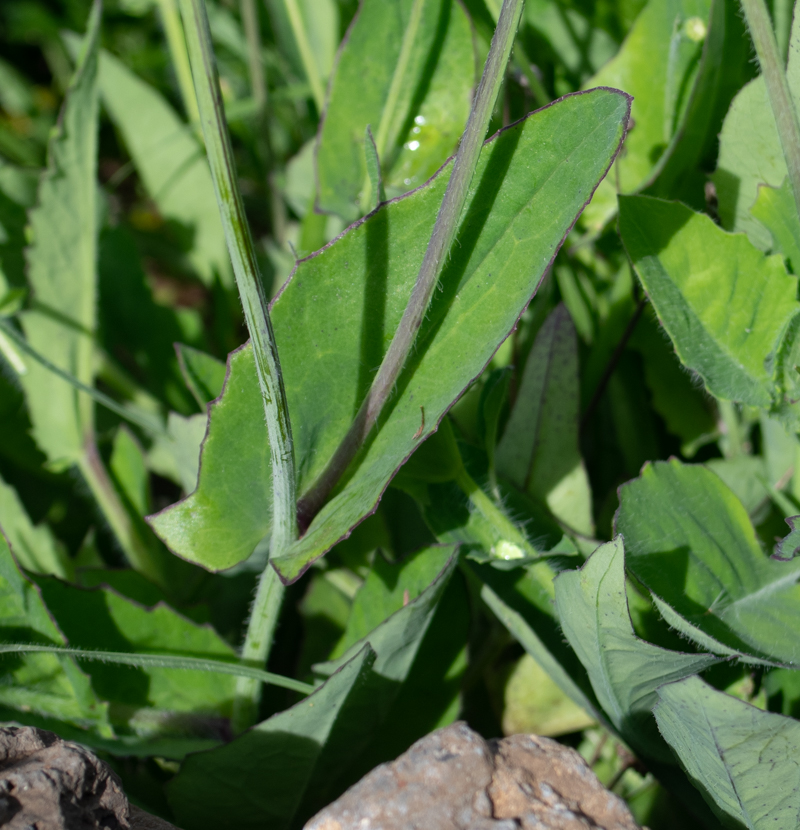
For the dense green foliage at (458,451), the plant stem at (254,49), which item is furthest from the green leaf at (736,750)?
the plant stem at (254,49)

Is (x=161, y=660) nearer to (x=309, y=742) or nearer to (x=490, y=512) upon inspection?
(x=309, y=742)

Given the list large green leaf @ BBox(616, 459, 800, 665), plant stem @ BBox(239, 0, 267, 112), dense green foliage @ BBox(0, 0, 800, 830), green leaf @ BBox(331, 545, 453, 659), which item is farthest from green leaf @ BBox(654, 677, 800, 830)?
plant stem @ BBox(239, 0, 267, 112)

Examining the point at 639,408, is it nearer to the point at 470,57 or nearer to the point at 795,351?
the point at 795,351

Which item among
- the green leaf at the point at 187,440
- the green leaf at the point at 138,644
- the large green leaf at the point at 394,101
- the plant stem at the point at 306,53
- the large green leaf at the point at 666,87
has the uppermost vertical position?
the plant stem at the point at 306,53

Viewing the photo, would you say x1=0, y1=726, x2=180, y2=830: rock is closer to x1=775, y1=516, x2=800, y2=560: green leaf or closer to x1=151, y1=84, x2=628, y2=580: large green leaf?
x1=151, y1=84, x2=628, y2=580: large green leaf

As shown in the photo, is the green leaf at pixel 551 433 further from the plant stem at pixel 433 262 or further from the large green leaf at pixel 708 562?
the plant stem at pixel 433 262

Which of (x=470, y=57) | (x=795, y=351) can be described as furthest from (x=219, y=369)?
(x=795, y=351)
